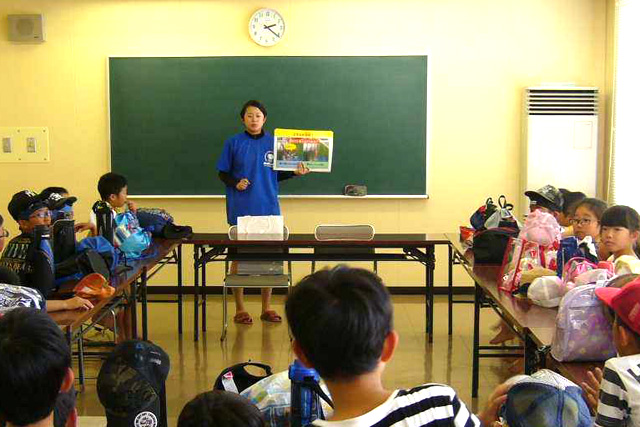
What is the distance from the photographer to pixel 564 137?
6125 mm

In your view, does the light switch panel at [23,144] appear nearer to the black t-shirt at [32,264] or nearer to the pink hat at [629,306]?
the black t-shirt at [32,264]

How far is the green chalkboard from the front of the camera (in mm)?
6320

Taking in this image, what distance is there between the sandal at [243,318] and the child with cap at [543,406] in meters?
4.19

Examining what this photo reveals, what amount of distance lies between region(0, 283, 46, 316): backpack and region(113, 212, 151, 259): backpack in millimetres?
1621

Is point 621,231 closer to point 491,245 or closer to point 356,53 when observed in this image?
point 491,245

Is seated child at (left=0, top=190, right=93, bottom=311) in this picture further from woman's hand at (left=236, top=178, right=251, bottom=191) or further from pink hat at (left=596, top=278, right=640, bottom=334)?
woman's hand at (left=236, top=178, right=251, bottom=191)

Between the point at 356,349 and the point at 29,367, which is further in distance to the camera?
the point at 29,367

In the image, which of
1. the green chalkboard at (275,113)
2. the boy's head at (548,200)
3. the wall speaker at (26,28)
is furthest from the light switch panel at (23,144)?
the boy's head at (548,200)

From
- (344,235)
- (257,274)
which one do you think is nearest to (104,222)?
(257,274)

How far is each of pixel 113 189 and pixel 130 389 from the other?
342cm

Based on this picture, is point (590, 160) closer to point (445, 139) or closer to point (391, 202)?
point (445, 139)

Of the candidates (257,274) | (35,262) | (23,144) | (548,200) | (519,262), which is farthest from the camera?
(23,144)

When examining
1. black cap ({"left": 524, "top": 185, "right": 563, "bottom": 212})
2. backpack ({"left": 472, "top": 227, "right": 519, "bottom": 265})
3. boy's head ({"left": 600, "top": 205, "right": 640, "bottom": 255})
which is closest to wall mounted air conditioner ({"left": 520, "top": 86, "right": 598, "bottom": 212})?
black cap ({"left": 524, "top": 185, "right": 563, "bottom": 212})

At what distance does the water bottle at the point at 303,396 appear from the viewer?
1654 mm
